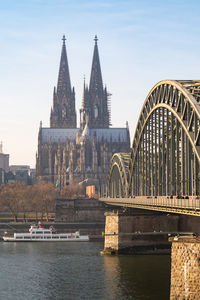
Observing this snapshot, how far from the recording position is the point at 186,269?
4353 cm

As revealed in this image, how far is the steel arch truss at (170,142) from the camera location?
53000 mm

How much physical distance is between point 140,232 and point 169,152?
10.2 m

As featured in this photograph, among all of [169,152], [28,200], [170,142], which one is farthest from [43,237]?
[28,200]

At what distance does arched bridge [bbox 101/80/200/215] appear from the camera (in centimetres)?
5147

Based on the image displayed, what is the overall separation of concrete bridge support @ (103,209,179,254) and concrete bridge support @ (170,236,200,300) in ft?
108

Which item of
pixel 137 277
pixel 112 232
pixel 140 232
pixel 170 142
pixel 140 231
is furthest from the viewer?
pixel 112 232

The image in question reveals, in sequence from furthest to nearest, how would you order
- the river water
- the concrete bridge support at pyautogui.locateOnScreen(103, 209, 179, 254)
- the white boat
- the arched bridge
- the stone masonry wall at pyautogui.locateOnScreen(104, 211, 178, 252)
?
the white boat → the stone masonry wall at pyautogui.locateOnScreen(104, 211, 178, 252) → the concrete bridge support at pyautogui.locateOnScreen(103, 209, 179, 254) → the river water → the arched bridge

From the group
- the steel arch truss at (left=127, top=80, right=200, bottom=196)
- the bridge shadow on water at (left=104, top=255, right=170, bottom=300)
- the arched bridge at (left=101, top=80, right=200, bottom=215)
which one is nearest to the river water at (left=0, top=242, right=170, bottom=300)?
the bridge shadow on water at (left=104, top=255, right=170, bottom=300)

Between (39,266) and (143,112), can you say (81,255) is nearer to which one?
→ (39,266)

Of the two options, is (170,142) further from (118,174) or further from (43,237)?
(118,174)

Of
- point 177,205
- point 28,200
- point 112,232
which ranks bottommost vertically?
point 112,232

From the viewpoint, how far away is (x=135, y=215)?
268 feet

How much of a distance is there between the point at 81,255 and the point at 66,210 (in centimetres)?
5468

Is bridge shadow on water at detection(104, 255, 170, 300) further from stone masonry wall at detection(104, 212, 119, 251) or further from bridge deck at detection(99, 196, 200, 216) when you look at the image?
bridge deck at detection(99, 196, 200, 216)
